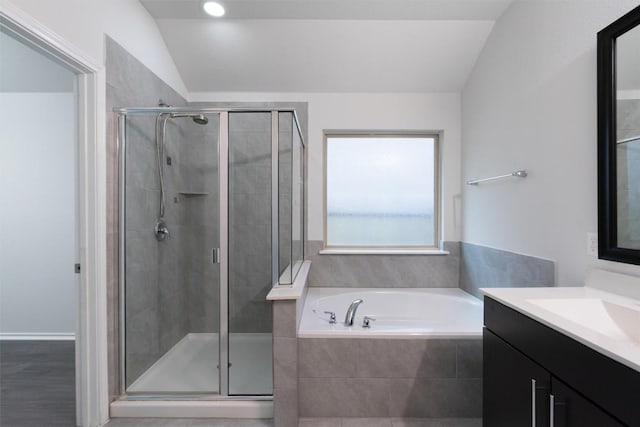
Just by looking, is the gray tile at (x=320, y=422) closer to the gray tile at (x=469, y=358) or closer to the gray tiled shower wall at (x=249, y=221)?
the gray tiled shower wall at (x=249, y=221)

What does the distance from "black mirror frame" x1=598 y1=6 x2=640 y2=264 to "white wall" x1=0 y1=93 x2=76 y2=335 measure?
3.91 metres

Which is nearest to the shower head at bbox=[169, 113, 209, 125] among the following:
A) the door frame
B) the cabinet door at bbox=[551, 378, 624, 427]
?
the door frame

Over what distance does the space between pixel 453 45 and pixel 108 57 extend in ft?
8.01

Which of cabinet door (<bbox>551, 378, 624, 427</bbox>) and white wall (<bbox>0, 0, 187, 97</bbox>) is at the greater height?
white wall (<bbox>0, 0, 187, 97</bbox>)

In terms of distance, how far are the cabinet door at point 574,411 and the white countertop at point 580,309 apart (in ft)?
0.58

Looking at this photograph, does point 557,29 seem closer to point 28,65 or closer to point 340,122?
point 340,122

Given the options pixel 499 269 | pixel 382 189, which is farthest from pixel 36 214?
pixel 499 269

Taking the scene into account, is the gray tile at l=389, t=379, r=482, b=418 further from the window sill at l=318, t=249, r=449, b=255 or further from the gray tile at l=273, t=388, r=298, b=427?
the window sill at l=318, t=249, r=449, b=255

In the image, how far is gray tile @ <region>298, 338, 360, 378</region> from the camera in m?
1.80

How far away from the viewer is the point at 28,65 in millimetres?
2527

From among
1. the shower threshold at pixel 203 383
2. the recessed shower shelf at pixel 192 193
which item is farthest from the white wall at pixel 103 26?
the shower threshold at pixel 203 383

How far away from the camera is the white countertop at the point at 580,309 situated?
103cm

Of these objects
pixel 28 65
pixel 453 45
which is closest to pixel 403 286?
pixel 453 45

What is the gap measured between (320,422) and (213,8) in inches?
111
